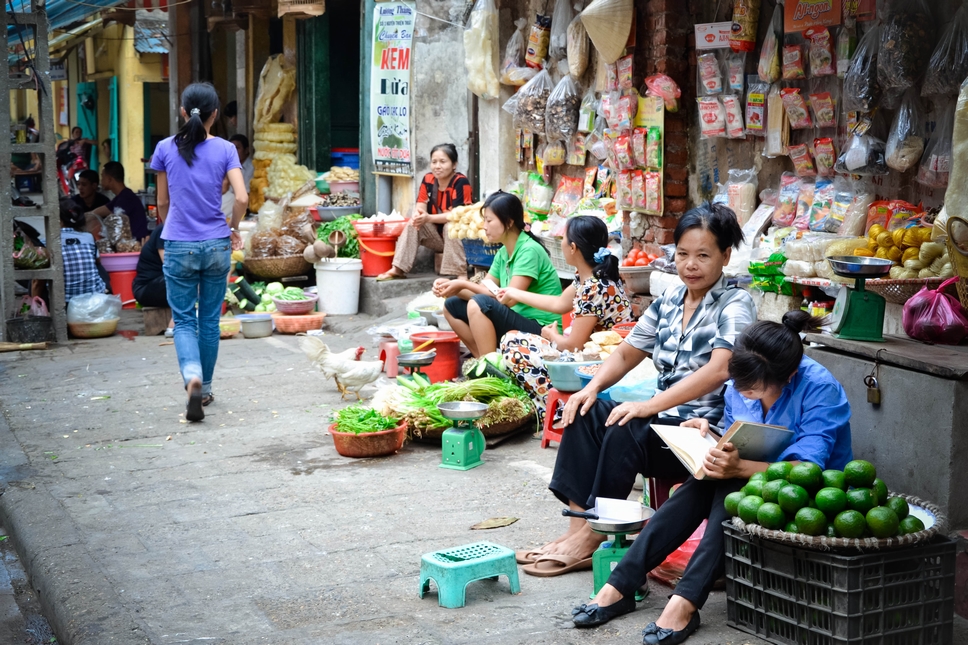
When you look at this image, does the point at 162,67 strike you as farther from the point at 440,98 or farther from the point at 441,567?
the point at 441,567

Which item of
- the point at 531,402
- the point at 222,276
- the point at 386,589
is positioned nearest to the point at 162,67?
the point at 222,276

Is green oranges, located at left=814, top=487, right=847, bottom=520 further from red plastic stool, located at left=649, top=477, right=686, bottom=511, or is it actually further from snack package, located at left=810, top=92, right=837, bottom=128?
snack package, located at left=810, top=92, right=837, bottom=128

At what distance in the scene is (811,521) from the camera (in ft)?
10.2

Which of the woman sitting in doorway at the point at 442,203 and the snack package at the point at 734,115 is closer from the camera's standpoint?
the snack package at the point at 734,115

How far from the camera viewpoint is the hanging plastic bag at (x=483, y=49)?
966cm

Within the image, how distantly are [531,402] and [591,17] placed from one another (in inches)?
120

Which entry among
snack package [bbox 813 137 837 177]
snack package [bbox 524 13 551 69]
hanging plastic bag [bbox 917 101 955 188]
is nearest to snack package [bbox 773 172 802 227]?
snack package [bbox 813 137 837 177]

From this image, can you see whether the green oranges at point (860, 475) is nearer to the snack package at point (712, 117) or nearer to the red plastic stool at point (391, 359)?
the snack package at point (712, 117)

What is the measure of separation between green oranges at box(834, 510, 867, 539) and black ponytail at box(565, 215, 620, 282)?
2925 mm

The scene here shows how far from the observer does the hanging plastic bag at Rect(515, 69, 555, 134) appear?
29.6 ft

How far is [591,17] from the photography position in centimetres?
768

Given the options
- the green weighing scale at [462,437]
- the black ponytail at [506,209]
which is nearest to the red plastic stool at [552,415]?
the green weighing scale at [462,437]

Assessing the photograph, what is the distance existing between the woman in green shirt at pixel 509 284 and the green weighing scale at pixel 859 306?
2.71 meters

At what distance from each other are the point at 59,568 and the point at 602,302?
122 inches
